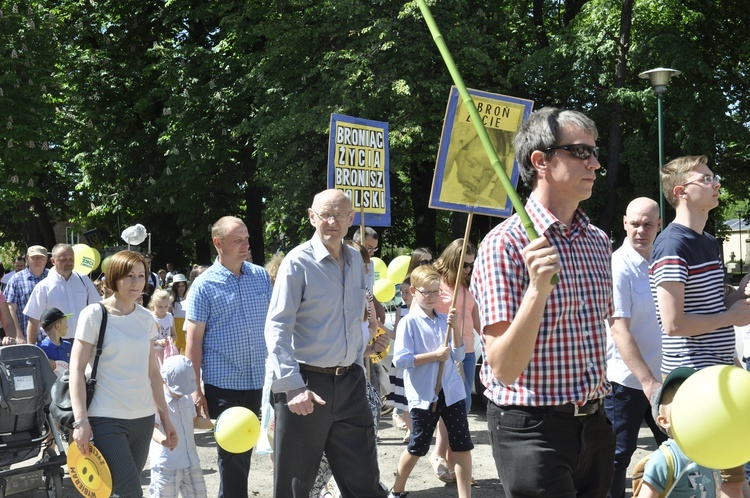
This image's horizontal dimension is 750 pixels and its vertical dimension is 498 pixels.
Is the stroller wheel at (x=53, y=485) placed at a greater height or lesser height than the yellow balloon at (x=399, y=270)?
lesser

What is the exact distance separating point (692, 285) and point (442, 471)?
3.63 meters

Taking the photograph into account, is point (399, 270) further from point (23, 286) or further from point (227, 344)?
point (227, 344)

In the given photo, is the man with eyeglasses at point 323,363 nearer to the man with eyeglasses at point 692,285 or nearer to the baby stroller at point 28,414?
the man with eyeglasses at point 692,285

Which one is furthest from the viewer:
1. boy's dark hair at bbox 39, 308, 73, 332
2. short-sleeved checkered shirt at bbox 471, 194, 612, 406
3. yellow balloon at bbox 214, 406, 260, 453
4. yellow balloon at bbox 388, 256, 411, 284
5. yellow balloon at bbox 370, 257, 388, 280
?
yellow balloon at bbox 370, 257, 388, 280

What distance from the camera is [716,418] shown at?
291cm

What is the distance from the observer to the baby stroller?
6.66m

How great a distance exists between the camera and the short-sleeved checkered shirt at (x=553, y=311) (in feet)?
9.48

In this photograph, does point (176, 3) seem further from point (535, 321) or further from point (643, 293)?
point (535, 321)

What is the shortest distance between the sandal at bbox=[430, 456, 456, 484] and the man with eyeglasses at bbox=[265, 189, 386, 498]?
2.65 meters

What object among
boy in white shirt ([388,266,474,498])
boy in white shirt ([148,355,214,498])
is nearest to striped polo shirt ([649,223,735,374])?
boy in white shirt ([388,266,474,498])

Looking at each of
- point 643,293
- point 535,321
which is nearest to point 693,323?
point 643,293

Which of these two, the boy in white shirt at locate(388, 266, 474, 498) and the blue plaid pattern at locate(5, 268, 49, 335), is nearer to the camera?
the boy in white shirt at locate(388, 266, 474, 498)

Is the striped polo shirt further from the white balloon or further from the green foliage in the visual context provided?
the green foliage

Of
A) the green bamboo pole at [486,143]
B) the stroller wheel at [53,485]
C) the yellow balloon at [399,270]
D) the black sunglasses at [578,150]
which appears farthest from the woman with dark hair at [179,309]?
the green bamboo pole at [486,143]
